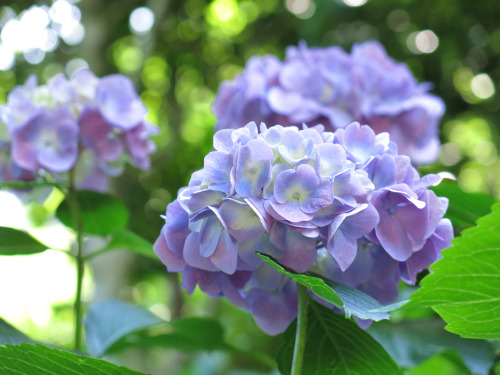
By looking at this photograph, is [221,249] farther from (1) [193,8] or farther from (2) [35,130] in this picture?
(1) [193,8]

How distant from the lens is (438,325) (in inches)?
30.3

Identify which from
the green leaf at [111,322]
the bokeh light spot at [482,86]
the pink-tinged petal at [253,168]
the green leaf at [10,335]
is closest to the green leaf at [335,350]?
the pink-tinged petal at [253,168]

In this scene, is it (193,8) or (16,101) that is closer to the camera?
(16,101)

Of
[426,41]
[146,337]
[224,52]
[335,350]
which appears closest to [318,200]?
[335,350]

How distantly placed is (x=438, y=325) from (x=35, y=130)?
60 centimetres

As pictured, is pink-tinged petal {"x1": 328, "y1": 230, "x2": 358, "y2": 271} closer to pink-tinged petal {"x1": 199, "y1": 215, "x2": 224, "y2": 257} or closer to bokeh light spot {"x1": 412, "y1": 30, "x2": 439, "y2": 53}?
pink-tinged petal {"x1": 199, "y1": 215, "x2": 224, "y2": 257}

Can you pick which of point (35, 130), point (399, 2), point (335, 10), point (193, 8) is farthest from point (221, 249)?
point (193, 8)

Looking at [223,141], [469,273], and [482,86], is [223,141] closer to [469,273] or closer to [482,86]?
[469,273]

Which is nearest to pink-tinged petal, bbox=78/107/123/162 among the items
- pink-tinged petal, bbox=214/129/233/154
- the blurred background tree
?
pink-tinged petal, bbox=214/129/233/154

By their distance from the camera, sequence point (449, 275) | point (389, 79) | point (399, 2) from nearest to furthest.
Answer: point (449, 275) < point (389, 79) < point (399, 2)

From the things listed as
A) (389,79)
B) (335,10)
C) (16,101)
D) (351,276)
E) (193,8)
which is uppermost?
(193,8)

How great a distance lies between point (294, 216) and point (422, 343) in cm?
47

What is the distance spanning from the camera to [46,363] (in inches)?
16.0

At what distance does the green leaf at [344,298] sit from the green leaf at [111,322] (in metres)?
0.43
